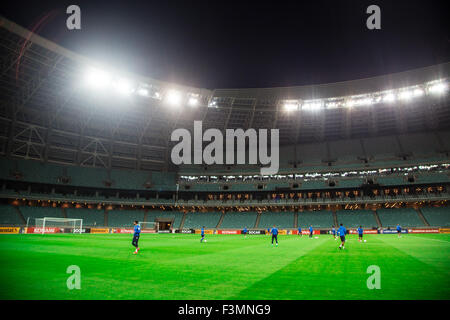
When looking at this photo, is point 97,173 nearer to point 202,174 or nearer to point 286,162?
point 202,174

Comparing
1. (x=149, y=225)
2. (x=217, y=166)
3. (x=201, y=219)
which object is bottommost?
(x=149, y=225)

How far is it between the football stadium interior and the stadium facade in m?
0.25

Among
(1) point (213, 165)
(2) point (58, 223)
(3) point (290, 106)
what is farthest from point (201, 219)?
(3) point (290, 106)

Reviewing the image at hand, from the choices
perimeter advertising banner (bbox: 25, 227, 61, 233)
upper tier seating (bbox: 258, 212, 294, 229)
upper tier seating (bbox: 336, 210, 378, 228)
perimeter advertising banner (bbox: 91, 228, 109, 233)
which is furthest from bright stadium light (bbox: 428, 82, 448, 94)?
perimeter advertising banner (bbox: 25, 227, 61, 233)

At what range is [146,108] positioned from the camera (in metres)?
55.8

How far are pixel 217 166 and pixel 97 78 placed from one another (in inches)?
1460

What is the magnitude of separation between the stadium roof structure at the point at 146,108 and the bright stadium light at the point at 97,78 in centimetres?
65

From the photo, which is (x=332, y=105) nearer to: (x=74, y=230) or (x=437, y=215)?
(x=437, y=215)

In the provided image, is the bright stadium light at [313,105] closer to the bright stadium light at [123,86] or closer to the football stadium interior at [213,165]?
the football stadium interior at [213,165]

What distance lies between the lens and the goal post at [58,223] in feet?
148

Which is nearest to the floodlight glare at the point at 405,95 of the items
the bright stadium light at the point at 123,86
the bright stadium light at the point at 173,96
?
the bright stadium light at the point at 173,96

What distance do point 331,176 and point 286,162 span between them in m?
11.3

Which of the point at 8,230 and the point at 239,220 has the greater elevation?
the point at 8,230

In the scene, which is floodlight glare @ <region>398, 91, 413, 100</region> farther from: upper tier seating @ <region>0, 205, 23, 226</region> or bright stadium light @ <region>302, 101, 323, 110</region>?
upper tier seating @ <region>0, 205, 23, 226</region>
